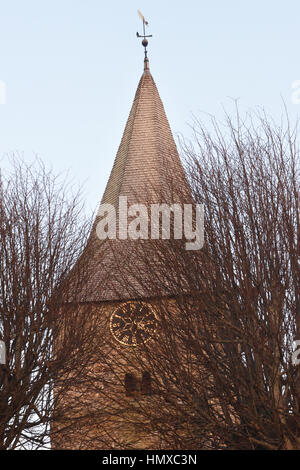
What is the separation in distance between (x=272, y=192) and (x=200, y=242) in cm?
163

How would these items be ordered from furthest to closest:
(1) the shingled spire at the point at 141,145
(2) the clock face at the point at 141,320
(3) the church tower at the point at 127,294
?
(1) the shingled spire at the point at 141,145
(3) the church tower at the point at 127,294
(2) the clock face at the point at 141,320

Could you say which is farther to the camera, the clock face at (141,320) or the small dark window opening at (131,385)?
the small dark window opening at (131,385)

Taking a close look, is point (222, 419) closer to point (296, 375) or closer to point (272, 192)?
point (296, 375)

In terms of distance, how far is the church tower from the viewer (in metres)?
16.8

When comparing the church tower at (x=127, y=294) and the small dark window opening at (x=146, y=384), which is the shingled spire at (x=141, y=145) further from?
the small dark window opening at (x=146, y=384)

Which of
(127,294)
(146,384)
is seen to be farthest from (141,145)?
(146,384)

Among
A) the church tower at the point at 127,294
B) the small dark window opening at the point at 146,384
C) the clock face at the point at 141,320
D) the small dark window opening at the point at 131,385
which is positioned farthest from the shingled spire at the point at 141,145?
the small dark window opening at the point at 146,384

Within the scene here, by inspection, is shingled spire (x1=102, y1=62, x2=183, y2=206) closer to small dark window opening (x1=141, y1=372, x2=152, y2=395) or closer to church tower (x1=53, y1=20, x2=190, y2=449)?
church tower (x1=53, y1=20, x2=190, y2=449)

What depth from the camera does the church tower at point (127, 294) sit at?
16844 mm

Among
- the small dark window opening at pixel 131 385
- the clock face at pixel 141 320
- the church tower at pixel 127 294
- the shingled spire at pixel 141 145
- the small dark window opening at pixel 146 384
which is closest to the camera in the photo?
the small dark window opening at pixel 146 384

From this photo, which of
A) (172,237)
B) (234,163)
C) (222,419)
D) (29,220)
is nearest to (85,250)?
(29,220)

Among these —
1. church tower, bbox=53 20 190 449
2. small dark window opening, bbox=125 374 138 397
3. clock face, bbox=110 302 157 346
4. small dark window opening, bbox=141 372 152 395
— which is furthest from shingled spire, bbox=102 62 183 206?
small dark window opening, bbox=141 372 152 395

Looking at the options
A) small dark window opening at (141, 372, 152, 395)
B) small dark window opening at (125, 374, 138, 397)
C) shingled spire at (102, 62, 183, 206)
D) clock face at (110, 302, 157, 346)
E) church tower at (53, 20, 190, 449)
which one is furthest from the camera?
shingled spire at (102, 62, 183, 206)

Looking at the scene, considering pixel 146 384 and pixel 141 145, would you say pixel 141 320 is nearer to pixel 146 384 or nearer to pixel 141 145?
pixel 146 384
